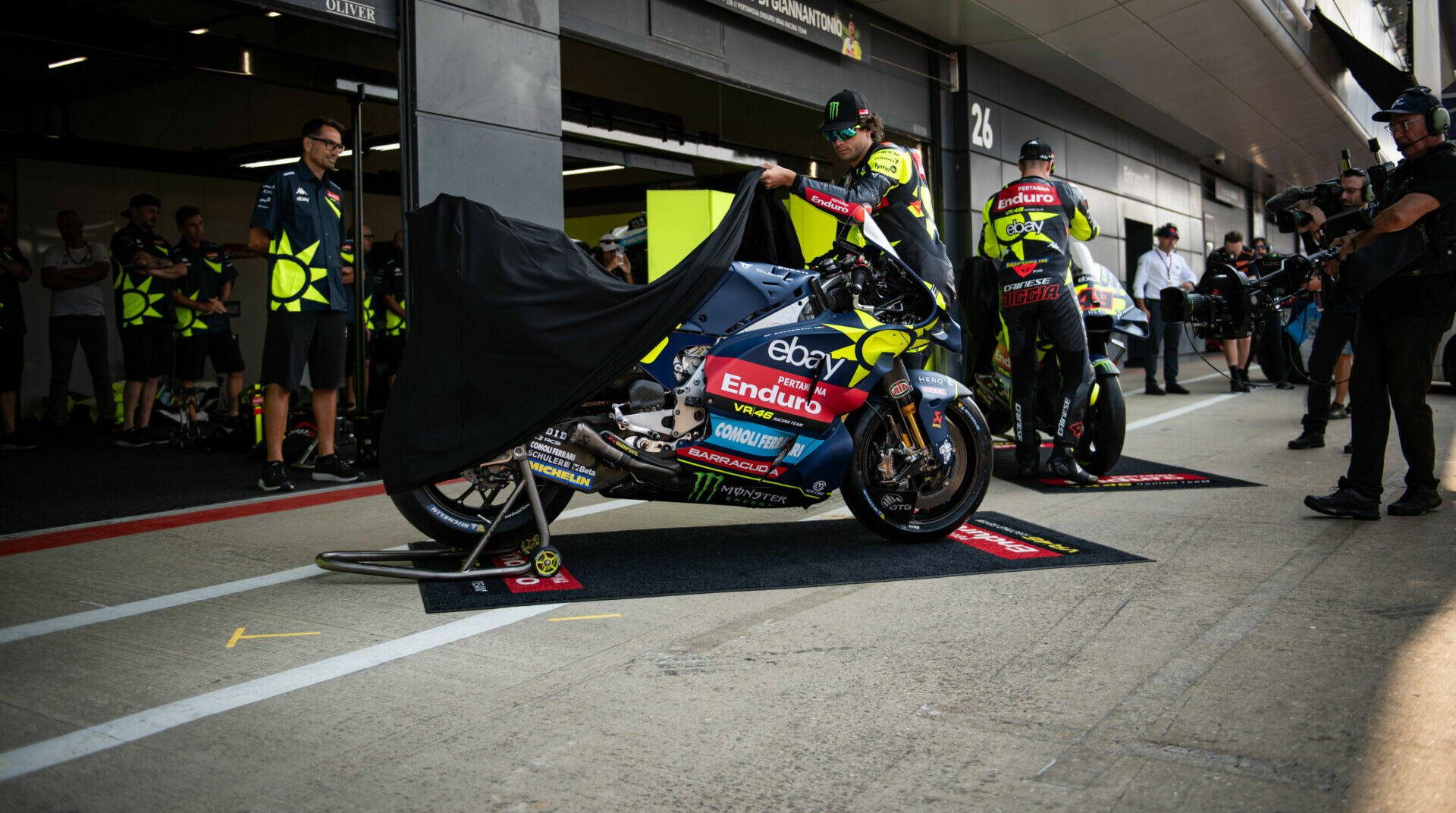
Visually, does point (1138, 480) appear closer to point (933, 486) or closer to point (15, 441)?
point (933, 486)

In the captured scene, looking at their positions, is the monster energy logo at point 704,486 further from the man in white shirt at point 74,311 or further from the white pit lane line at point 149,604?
the man in white shirt at point 74,311

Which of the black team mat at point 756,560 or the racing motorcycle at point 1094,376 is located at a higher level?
the racing motorcycle at point 1094,376

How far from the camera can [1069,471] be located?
670cm

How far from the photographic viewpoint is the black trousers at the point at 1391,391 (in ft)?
17.7

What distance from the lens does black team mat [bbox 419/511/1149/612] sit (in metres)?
4.23

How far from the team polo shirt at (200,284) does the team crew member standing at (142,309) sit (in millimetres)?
184

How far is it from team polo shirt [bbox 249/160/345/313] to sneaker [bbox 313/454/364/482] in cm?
96

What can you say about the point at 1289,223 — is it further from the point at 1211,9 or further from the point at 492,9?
the point at 1211,9

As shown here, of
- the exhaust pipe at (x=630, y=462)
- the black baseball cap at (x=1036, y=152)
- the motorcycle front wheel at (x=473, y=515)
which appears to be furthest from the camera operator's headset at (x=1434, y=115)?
the motorcycle front wheel at (x=473, y=515)

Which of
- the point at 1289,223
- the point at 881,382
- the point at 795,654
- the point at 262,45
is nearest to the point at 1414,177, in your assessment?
the point at 1289,223

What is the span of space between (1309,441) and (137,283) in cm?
985

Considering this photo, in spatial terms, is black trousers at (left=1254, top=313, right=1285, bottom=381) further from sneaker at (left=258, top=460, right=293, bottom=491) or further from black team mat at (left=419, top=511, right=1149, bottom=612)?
sneaker at (left=258, top=460, right=293, bottom=491)

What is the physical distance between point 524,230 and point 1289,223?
4.62 meters

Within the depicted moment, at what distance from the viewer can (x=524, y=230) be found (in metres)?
4.46
